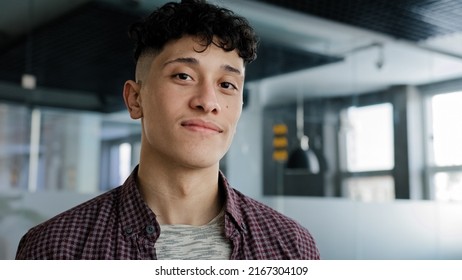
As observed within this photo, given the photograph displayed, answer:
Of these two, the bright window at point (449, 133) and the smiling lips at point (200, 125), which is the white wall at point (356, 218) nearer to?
the bright window at point (449, 133)

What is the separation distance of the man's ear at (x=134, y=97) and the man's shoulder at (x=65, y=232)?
0.14 m

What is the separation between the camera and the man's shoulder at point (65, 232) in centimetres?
75

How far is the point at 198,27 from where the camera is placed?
793 mm

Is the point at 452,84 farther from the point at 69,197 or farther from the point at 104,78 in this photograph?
the point at 69,197

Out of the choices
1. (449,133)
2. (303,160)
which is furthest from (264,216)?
(303,160)

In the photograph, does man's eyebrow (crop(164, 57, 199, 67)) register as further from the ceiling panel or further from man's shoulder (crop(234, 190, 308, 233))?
the ceiling panel

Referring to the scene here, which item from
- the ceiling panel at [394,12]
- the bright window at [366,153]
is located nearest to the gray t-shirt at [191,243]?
the ceiling panel at [394,12]

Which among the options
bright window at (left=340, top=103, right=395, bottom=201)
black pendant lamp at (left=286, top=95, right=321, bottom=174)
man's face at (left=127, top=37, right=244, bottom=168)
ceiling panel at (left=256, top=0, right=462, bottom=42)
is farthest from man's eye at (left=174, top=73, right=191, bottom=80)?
black pendant lamp at (left=286, top=95, right=321, bottom=174)

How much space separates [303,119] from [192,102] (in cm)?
315

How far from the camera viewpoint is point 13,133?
2525mm

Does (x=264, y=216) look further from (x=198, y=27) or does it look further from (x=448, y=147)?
(x=448, y=147)

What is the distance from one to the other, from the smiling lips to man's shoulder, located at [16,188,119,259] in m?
0.15
